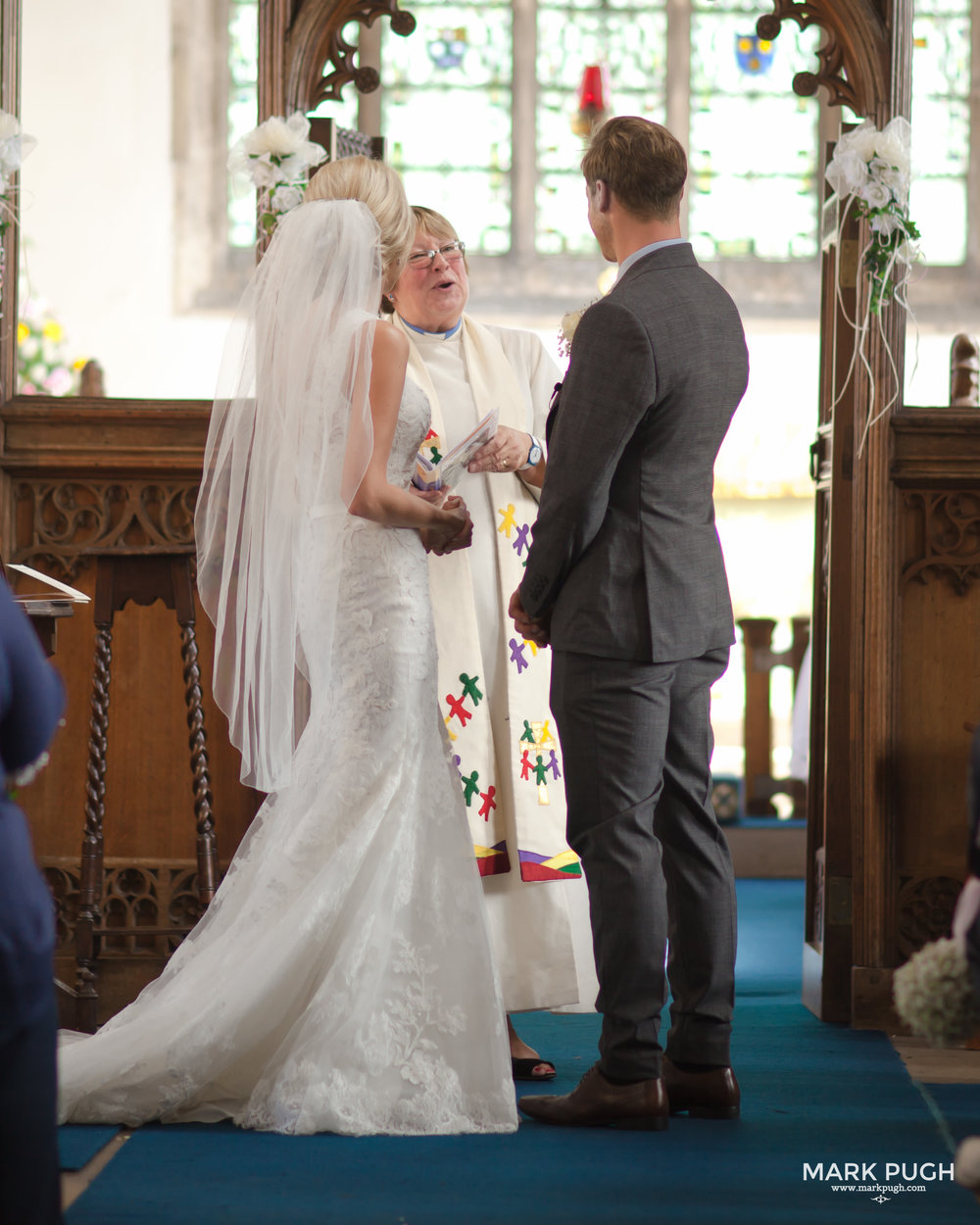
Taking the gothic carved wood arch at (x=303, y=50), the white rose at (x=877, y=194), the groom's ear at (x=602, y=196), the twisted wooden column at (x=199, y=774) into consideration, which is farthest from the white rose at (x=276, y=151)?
the white rose at (x=877, y=194)

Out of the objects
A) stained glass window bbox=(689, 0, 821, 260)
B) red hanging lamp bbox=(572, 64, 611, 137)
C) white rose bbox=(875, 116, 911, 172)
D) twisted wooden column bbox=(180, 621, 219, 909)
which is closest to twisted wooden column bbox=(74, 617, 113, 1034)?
twisted wooden column bbox=(180, 621, 219, 909)

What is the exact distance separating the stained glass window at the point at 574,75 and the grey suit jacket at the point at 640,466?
7.78m

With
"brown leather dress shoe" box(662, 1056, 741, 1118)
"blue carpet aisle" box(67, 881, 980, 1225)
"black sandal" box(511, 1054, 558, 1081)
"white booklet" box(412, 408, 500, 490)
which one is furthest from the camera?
"black sandal" box(511, 1054, 558, 1081)

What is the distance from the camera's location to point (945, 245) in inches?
401

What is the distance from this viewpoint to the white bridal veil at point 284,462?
2988mm

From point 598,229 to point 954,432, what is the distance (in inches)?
62.7

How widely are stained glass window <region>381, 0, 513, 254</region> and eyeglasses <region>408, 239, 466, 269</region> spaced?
277 inches

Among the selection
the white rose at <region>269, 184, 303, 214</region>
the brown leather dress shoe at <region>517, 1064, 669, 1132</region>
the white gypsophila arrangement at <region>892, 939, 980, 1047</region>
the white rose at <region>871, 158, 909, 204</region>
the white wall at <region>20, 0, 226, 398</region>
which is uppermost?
the white wall at <region>20, 0, 226, 398</region>

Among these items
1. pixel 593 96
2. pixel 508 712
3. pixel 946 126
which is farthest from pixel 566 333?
pixel 946 126

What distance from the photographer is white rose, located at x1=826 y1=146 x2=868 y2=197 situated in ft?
12.4

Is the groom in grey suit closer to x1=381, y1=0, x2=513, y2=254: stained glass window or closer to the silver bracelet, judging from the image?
the silver bracelet

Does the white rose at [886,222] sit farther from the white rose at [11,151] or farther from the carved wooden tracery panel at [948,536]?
the white rose at [11,151]

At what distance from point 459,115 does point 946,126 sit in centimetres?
A: 336

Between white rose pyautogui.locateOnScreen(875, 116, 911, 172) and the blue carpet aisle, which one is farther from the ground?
white rose pyautogui.locateOnScreen(875, 116, 911, 172)
